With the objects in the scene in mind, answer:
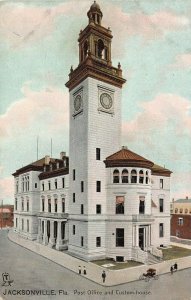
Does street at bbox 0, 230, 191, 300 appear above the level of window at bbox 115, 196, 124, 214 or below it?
below

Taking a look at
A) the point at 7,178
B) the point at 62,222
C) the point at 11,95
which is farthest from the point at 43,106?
the point at 62,222

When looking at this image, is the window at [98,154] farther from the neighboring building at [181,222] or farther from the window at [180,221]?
the window at [180,221]

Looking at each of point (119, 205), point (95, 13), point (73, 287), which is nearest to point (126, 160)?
point (119, 205)

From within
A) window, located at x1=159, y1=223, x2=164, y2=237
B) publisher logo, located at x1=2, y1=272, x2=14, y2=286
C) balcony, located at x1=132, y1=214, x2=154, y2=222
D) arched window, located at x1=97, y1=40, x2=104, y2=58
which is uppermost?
arched window, located at x1=97, y1=40, x2=104, y2=58

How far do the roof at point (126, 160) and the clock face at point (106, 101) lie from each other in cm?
310

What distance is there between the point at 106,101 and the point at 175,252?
1120 centimetres

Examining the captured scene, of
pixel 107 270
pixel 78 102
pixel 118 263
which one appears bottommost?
pixel 118 263

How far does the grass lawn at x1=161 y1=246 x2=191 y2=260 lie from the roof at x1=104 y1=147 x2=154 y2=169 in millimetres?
5983

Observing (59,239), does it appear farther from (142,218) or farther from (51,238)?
(142,218)

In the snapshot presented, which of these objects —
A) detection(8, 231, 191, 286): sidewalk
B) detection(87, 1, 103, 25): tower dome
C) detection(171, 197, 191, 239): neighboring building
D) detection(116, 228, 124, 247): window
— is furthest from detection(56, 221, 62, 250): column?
detection(87, 1, 103, 25): tower dome

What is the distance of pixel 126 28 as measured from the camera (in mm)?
15039

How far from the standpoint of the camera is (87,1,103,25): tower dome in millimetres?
14273

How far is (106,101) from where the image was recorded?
20.7m

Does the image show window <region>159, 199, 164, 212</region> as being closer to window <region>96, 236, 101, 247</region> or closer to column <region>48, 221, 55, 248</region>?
window <region>96, 236, 101, 247</region>
